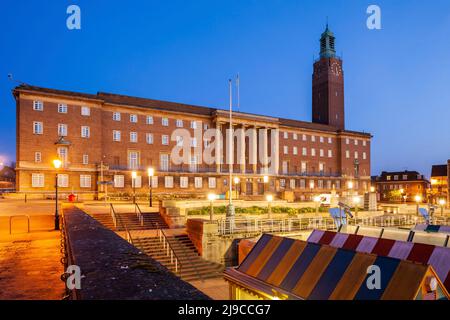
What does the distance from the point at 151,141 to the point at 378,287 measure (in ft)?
186

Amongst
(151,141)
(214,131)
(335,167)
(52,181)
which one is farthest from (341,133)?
(52,181)

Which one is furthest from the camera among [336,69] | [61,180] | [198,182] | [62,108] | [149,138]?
[336,69]

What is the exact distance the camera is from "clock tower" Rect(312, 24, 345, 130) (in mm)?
91188

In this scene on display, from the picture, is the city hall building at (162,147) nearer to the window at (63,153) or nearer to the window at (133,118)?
the window at (133,118)

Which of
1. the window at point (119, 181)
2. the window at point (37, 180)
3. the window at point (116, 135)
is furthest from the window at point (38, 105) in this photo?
the window at point (119, 181)

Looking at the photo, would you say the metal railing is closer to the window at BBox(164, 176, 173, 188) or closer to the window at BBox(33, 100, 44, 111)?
the window at BBox(164, 176, 173, 188)

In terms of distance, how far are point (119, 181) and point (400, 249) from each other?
49258mm

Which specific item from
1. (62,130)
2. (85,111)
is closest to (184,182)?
(85,111)

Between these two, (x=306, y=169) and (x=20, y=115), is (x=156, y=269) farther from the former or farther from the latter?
(x=306, y=169)

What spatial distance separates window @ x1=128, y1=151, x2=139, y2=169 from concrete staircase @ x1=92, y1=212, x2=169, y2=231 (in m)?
31.1

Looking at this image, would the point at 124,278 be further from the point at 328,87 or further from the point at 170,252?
the point at 328,87

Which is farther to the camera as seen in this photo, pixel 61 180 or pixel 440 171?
pixel 440 171

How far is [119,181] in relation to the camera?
5541 cm
